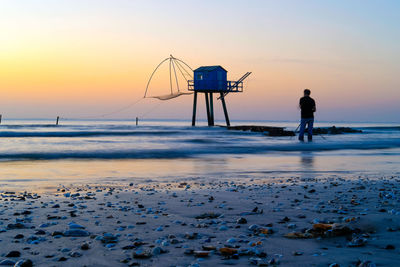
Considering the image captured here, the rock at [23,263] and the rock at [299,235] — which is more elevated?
the rock at [299,235]

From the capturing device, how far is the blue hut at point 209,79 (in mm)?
39094

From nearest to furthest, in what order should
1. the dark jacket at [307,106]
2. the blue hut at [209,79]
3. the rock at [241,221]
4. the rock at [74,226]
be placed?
the rock at [74,226], the rock at [241,221], the dark jacket at [307,106], the blue hut at [209,79]

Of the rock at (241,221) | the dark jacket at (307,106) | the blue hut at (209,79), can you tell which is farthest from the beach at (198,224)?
the blue hut at (209,79)

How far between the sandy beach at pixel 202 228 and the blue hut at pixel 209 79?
110ft

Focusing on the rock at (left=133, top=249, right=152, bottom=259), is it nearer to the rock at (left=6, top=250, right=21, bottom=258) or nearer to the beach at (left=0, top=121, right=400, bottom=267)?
the beach at (left=0, top=121, right=400, bottom=267)

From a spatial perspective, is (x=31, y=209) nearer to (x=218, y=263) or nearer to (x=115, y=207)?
(x=115, y=207)

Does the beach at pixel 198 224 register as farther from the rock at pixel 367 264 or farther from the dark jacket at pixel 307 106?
the dark jacket at pixel 307 106

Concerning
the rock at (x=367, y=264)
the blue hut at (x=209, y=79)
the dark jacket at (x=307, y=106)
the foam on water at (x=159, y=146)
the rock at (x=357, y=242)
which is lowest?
the foam on water at (x=159, y=146)

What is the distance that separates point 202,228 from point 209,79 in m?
36.0

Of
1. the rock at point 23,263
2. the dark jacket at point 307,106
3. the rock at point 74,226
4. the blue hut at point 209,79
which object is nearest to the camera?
the rock at point 23,263

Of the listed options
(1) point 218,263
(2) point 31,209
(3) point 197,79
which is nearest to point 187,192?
(2) point 31,209

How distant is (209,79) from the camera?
128 feet

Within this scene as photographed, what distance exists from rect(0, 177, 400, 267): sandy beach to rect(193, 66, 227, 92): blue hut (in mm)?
33678

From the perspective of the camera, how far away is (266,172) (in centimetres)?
938
